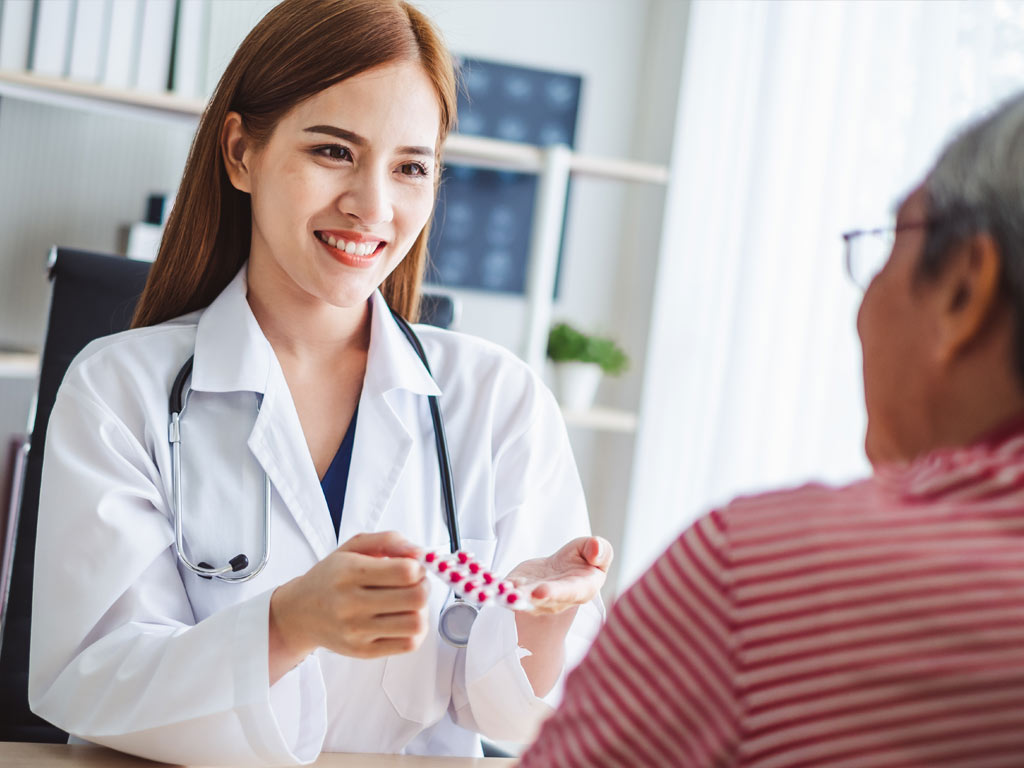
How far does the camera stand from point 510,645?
1192 millimetres

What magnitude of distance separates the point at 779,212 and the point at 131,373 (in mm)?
1454

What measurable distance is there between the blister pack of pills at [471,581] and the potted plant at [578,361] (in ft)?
5.25

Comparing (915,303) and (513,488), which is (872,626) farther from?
(513,488)

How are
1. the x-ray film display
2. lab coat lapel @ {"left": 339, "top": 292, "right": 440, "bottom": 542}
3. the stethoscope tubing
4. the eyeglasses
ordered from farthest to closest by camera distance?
1. the x-ray film display
2. lab coat lapel @ {"left": 339, "top": 292, "right": 440, "bottom": 542}
3. the stethoscope tubing
4. the eyeglasses

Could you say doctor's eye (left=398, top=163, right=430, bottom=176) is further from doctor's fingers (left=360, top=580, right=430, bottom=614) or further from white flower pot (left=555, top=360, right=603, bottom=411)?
white flower pot (left=555, top=360, right=603, bottom=411)

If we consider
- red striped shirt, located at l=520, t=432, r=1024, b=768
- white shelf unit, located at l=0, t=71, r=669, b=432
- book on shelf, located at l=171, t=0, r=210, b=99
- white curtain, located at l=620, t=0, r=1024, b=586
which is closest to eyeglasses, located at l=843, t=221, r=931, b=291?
red striped shirt, located at l=520, t=432, r=1024, b=768

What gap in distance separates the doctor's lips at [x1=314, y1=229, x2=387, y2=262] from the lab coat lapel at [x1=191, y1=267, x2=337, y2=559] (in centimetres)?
14

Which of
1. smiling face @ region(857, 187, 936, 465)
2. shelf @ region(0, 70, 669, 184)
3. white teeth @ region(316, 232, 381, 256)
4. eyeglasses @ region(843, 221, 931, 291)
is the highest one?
shelf @ region(0, 70, 669, 184)

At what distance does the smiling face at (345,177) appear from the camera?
127 cm

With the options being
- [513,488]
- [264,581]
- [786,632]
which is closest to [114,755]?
[264,581]

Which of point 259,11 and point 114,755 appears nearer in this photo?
point 114,755

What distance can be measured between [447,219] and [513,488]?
→ 151 centimetres

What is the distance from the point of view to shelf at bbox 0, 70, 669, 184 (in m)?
2.08

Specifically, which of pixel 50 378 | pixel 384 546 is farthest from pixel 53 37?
pixel 384 546
